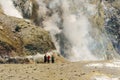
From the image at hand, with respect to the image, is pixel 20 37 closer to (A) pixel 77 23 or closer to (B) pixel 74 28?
(B) pixel 74 28

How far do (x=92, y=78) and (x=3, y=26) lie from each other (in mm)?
32911

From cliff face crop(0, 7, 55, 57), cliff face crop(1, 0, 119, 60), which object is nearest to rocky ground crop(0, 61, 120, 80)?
cliff face crop(0, 7, 55, 57)

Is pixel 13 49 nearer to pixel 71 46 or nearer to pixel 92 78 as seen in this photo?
pixel 92 78

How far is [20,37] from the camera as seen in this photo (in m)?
73.9

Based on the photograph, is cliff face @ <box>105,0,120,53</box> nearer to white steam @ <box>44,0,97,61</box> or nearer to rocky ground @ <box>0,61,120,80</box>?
white steam @ <box>44,0,97,61</box>

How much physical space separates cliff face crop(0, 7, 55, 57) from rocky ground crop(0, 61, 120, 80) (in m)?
21.4

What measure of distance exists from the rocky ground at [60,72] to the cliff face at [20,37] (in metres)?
21.4

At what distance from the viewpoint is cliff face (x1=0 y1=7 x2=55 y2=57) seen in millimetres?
69944

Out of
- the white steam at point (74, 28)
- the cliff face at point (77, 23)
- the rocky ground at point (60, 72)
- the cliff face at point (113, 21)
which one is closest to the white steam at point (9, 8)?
the cliff face at point (77, 23)

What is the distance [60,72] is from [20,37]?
98.5 ft

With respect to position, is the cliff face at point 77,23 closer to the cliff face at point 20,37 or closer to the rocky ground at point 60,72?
the cliff face at point 20,37

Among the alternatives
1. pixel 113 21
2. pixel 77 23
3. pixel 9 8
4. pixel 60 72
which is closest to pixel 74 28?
pixel 77 23

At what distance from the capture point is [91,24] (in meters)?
138

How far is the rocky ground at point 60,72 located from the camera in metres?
41.8
